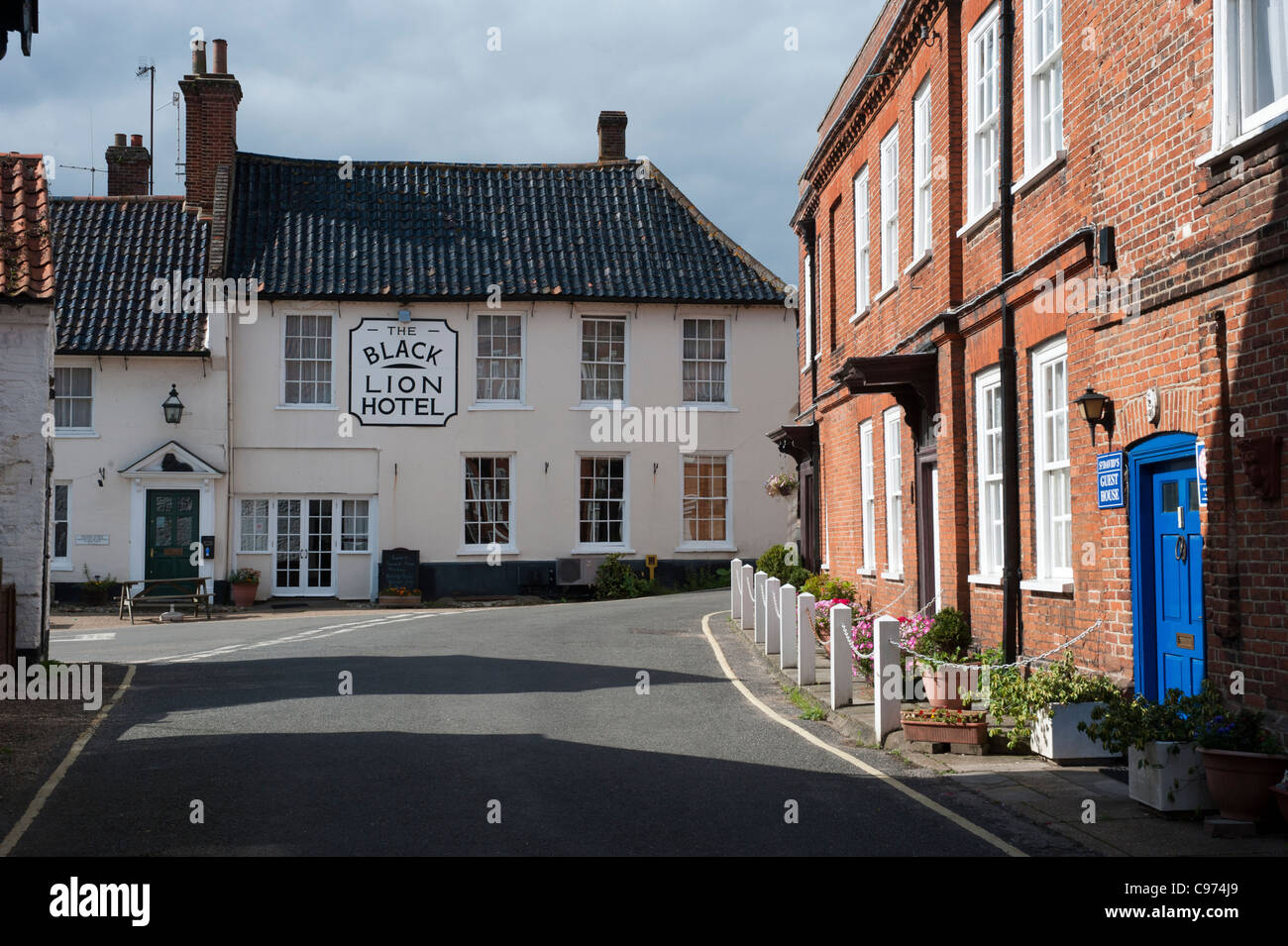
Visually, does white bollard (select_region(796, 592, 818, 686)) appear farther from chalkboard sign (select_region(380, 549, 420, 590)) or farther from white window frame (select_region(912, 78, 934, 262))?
chalkboard sign (select_region(380, 549, 420, 590))

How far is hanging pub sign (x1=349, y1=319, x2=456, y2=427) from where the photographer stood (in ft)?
95.7

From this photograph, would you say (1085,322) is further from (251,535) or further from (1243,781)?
(251,535)

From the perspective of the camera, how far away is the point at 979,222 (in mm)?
13305

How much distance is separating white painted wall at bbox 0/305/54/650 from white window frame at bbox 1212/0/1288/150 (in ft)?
42.5

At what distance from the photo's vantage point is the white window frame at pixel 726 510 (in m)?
30.4

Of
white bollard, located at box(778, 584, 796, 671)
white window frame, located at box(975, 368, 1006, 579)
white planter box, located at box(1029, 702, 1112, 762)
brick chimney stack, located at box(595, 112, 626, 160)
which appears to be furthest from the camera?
brick chimney stack, located at box(595, 112, 626, 160)

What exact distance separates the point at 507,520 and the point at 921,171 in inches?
643

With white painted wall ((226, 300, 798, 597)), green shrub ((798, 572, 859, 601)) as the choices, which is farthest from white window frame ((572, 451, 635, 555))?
green shrub ((798, 572, 859, 601))

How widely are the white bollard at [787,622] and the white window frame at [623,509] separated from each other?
14444 millimetres

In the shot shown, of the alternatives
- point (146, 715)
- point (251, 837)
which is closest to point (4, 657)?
point (146, 715)

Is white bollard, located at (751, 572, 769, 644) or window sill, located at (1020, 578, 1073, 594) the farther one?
white bollard, located at (751, 572, 769, 644)

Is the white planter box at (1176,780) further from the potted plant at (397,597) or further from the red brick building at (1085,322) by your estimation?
the potted plant at (397,597)

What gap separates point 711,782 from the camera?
900 centimetres

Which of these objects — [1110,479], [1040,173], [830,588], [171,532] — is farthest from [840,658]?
[171,532]
